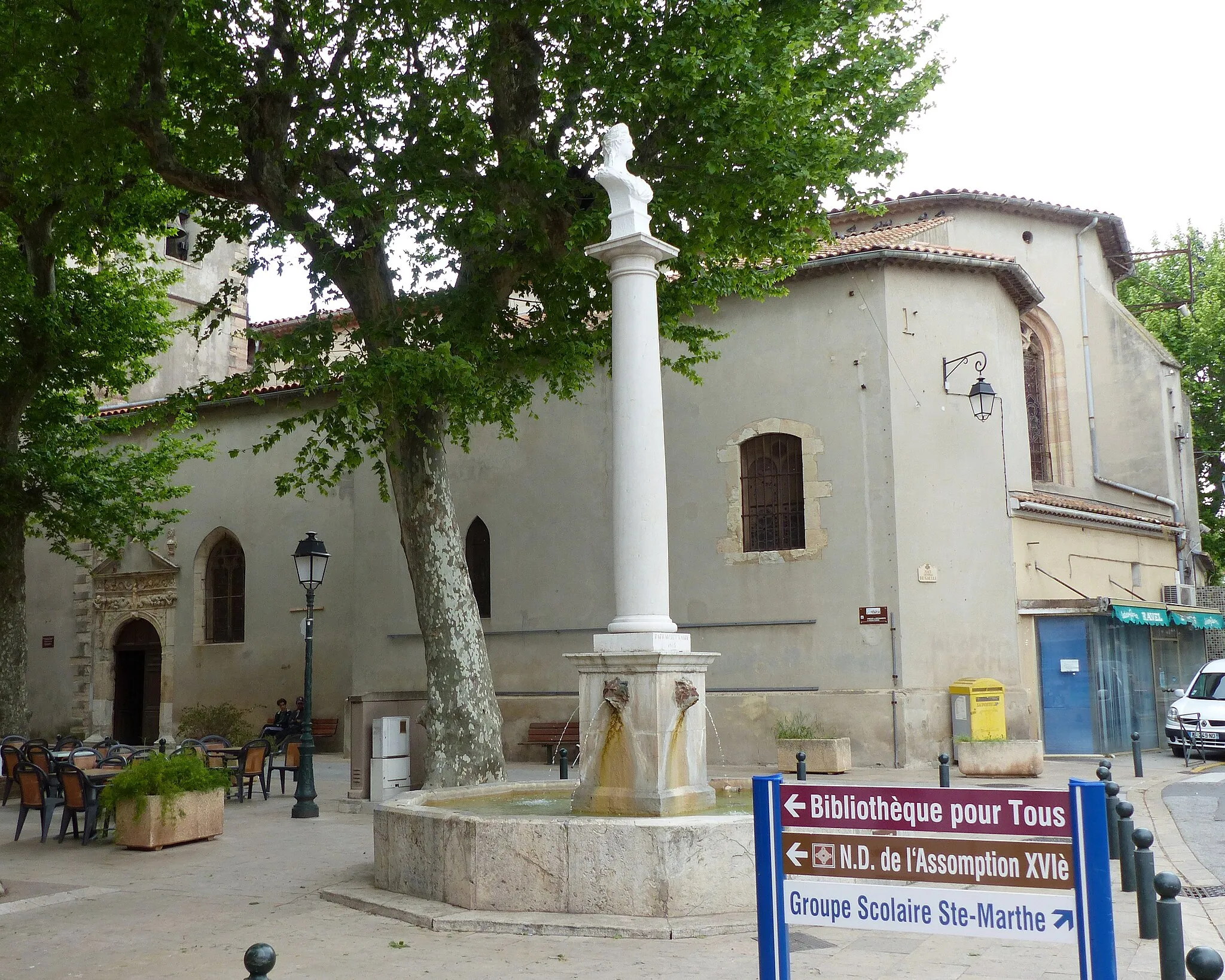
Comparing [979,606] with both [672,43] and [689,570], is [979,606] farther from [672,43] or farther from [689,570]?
[672,43]

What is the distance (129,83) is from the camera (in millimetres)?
13234

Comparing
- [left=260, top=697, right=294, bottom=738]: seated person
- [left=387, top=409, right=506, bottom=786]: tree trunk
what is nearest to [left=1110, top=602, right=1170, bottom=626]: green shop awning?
[left=387, top=409, right=506, bottom=786]: tree trunk

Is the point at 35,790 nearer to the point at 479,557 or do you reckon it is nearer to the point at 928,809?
the point at 479,557

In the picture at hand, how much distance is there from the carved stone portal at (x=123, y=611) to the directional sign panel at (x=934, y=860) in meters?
23.0

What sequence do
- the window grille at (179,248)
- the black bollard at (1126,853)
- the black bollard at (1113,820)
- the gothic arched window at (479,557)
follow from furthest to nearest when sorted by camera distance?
the window grille at (179,248) → the gothic arched window at (479,557) → the black bollard at (1113,820) → the black bollard at (1126,853)

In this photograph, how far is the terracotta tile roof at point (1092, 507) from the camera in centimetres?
1889

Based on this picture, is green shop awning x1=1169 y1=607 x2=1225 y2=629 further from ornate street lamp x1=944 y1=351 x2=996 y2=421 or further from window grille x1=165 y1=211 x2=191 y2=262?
window grille x1=165 y1=211 x2=191 y2=262

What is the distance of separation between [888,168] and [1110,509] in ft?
34.9

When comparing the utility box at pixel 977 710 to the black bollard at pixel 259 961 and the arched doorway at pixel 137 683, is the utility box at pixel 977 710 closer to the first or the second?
the black bollard at pixel 259 961

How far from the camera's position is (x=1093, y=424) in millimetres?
23500

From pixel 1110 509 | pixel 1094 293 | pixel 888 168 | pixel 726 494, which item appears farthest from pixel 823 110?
pixel 1094 293

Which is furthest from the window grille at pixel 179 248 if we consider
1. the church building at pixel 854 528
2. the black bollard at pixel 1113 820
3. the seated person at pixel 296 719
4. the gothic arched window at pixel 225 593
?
the black bollard at pixel 1113 820

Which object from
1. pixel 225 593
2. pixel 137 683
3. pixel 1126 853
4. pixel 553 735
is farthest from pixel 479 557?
pixel 1126 853

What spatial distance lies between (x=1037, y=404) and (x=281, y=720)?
53.1ft
